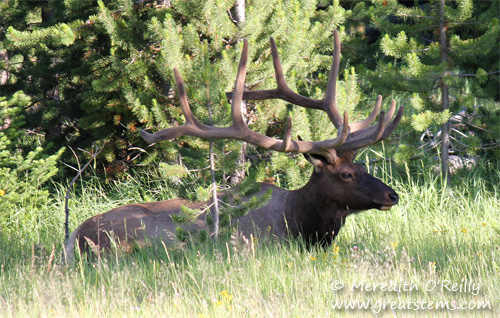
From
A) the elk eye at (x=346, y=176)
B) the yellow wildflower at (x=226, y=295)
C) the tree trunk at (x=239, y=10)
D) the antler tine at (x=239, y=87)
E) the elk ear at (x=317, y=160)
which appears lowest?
the yellow wildflower at (x=226, y=295)

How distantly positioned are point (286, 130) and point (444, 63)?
3.07 metres

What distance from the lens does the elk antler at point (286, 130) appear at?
5.09 m

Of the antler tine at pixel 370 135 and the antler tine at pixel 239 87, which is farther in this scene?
the antler tine at pixel 370 135

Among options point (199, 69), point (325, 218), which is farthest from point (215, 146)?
point (325, 218)

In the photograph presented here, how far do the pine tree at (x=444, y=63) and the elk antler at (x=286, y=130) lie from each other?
5.10ft

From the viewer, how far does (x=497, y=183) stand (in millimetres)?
7688

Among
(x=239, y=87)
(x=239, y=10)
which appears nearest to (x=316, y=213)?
(x=239, y=87)

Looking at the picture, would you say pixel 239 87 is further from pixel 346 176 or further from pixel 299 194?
pixel 299 194

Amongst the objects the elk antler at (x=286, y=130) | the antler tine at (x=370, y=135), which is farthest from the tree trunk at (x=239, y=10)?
the antler tine at (x=370, y=135)

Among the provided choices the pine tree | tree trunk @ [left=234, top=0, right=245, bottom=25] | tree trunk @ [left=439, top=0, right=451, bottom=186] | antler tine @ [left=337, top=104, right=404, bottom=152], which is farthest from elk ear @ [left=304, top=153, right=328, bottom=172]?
tree trunk @ [left=439, top=0, right=451, bottom=186]

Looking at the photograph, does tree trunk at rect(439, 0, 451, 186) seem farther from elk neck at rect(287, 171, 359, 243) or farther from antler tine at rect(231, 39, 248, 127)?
antler tine at rect(231, 39, 248, 127)

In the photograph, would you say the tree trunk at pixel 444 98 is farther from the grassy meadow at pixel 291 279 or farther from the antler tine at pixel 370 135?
the antler tine at pixel 370 135

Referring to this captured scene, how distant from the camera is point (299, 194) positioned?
6102 millimetres

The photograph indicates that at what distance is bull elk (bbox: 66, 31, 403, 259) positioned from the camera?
5.41 meters
